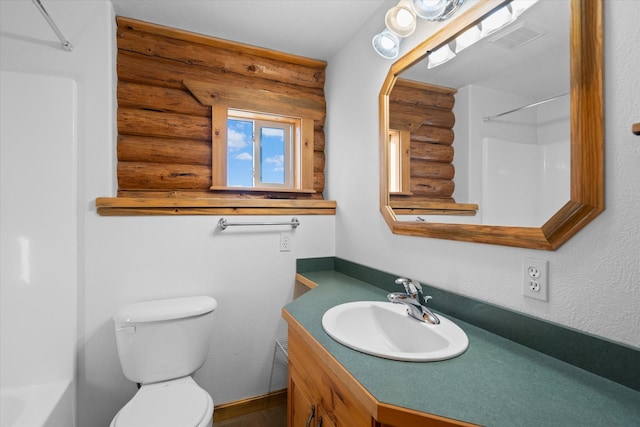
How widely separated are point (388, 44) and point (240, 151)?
1.22 m

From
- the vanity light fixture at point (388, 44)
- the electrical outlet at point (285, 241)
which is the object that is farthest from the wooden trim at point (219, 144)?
the vanity light fixture at point (388, 44)

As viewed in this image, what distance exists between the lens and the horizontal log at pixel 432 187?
1.33m

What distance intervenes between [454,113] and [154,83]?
5.84ft

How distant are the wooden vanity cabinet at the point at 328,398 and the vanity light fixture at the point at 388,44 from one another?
1.37 meters

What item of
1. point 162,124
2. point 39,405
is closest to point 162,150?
point 162,124

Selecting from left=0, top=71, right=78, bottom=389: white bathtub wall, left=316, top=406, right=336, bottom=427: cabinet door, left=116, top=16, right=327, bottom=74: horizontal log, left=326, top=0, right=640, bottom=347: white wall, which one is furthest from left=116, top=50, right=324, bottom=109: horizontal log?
left=316, top=406, right=336, bottom=427: cabinet door

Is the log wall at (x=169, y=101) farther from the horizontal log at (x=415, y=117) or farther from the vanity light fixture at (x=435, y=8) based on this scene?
the vanity light fixture at (x=435, y=8)

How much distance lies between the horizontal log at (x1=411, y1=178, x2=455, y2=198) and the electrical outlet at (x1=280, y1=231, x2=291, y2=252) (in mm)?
934

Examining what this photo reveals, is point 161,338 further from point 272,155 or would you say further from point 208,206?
point 272,155

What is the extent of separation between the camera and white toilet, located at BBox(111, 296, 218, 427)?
4.57 ft

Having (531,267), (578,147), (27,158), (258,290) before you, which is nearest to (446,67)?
(578,147)

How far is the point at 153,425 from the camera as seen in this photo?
124 centimetres

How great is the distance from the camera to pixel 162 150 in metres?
1.94

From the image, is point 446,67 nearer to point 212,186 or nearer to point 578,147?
point 578,147
